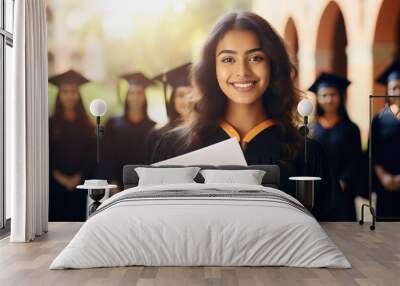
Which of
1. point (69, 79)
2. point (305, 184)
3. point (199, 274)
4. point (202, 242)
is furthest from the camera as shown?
point (69, 79)

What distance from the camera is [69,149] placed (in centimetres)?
789

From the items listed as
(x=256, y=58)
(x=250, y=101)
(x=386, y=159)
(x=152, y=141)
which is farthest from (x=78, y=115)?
(x=386, y=159)

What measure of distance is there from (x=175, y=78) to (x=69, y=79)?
139 centimetres

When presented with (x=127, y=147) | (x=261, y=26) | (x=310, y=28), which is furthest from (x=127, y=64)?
(x=310, y=28)

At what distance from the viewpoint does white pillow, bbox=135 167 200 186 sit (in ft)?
23.3

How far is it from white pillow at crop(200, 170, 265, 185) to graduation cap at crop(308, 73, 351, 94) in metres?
1.44

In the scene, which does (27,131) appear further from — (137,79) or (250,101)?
(250,101)

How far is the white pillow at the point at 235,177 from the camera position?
7023 mm

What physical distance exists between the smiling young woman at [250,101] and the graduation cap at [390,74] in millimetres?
1094

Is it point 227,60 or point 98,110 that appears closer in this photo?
point 98,110

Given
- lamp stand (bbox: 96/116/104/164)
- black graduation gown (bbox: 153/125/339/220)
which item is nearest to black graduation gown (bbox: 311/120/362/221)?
black graduation gown (bbox: 153/125/339/220)

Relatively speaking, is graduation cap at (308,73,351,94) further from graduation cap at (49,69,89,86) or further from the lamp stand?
graduation cap at (49,69,89,86)

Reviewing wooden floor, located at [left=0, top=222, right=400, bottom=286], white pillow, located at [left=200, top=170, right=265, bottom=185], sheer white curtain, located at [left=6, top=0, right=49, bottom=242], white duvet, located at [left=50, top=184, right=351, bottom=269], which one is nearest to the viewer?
wooden floor, located at [left=0, top=222, right=400, bottom=286]

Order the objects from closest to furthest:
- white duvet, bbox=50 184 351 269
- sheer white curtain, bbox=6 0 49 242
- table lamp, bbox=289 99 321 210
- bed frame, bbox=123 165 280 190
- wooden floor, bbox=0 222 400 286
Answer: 1. wooden floor, bbox=0 222 400 286
2. white duvet, bbox=50 184 351 269
3. sheer white curtain, bbox=6 0 49 242
4. table lamp, bbox=289 99 321 210
5. bed frame, bbox=123 165 280 190
